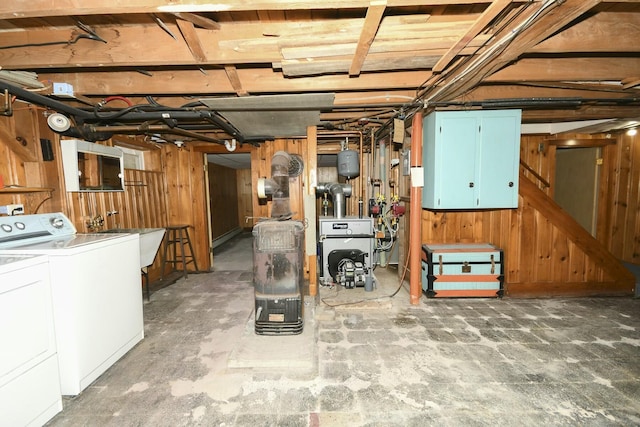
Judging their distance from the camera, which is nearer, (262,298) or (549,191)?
(262,298)

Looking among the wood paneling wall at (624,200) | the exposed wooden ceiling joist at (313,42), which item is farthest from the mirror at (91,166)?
the wood paneling wall at (624,200)

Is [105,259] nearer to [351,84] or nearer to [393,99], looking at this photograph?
[351,84]

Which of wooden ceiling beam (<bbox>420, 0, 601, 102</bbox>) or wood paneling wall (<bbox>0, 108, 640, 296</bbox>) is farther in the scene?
wood paneling wall (<bbox>0, 108, 640, 296</bbox>)

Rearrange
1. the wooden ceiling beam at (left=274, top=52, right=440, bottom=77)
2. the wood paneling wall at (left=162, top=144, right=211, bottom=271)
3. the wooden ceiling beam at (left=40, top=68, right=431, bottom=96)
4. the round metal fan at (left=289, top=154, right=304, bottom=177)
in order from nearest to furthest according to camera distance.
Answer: the wooden ceiling beam at (left=274, top=52, right=440, bottom=77)
the wooden ceiling beam at (left=40, top=68, right=431, bottom=96)
the round metal fan at (left=289, top=154, right=304, bottom=177)
the wood paneling wall at (left=162, top=144, right=211, bottom=271)

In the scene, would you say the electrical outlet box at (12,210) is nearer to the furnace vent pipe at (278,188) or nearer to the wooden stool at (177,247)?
the wooden stool at (177,247)

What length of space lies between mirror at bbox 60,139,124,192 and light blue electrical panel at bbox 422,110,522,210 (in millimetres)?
4019

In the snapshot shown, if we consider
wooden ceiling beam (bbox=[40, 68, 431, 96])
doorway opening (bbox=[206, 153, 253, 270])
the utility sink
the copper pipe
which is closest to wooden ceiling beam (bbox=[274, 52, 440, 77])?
wooden ceiling beam (bbox=[40, 68, 431, 96])

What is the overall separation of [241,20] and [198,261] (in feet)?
13.5

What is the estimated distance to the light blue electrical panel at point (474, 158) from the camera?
2984 mm

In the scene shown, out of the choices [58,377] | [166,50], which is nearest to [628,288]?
[166,50]

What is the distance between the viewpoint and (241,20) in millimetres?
1731

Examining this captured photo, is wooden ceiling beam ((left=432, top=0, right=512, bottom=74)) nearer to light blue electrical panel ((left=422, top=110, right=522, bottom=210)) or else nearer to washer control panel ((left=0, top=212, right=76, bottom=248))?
light blue electrical panel ((left=422, top=110, right=522, bottom=210))

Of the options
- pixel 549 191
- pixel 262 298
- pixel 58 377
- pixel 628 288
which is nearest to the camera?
pixel 58 377

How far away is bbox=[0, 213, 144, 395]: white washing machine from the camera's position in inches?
70.7
